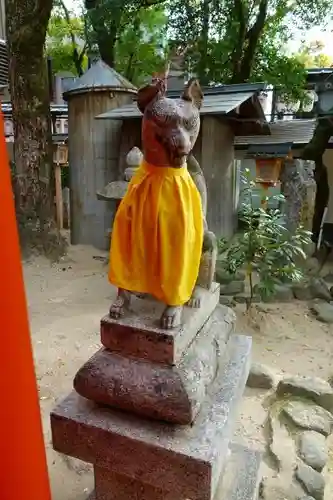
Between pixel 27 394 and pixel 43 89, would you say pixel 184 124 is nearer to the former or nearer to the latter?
pixel 27 394

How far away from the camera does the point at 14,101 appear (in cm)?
636

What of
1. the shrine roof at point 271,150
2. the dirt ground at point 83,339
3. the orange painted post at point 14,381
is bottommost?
the dirt ground at point 83,339

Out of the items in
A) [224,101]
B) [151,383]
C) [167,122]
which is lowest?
[151,383]

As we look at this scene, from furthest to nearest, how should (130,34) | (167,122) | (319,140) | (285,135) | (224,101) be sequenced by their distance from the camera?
1. (130,34)
2. (319,140)
3. (285,135)
4. (224,101)
5. (167,122)

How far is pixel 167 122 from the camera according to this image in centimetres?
139

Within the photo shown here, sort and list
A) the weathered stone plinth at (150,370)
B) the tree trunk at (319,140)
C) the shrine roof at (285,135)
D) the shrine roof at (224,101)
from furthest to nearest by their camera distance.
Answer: the tree trunk at (319,140), the shrine roof at (285,135), the shrine roof at (224,101), the weathered stone plinth at (150,370)

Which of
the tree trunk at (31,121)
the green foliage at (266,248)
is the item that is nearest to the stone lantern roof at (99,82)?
the tree trunk at (31,121)

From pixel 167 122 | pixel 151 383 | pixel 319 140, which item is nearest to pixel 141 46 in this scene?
pixel 319 140

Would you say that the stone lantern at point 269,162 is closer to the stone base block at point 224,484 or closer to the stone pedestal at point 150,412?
the stone base block at point 224,484

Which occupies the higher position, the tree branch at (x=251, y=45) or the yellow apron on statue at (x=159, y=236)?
the tree branch at (x=251, y=45)

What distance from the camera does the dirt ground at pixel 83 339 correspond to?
280 cm

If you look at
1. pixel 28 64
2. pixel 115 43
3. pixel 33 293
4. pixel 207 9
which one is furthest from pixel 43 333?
pixel 115 43

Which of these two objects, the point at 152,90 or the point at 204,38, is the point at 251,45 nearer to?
the point at 204,38

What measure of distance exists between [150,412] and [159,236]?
0.67 metres
